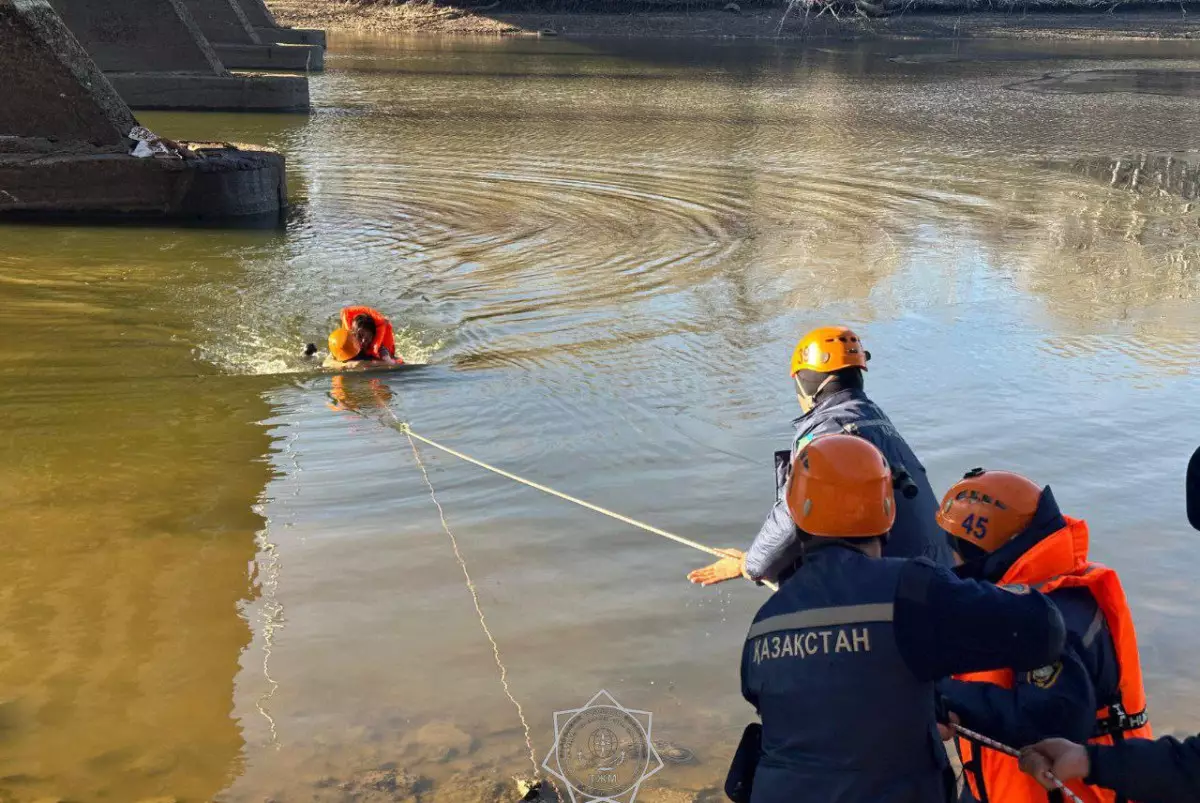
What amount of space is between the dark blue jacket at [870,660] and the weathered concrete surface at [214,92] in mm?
26676

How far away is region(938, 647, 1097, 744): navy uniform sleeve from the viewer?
315 cm

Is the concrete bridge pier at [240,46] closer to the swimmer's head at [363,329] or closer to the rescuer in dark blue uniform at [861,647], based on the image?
the swimmer's head at [363,329]

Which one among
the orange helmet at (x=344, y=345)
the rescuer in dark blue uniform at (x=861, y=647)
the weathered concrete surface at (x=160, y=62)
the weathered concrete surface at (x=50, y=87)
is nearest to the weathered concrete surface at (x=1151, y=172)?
the orange helmet at (x=344, y=345)

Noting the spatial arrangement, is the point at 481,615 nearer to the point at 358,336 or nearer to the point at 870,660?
the point at 870,660

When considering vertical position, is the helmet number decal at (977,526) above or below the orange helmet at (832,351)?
below

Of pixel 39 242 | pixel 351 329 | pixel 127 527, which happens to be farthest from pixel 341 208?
pixel 127 527

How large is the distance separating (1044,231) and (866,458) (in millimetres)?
14236

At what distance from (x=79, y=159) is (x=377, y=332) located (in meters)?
8.76

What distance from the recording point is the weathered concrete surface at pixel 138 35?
27.5 meters

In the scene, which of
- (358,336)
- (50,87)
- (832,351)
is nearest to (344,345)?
(358,336)

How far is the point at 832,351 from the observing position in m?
4.97

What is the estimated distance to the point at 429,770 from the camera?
4633 mm

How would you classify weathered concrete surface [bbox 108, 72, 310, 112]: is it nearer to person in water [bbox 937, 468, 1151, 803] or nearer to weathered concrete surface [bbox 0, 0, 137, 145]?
weathered concrete surface [bbox 0, 0, 137, 145]

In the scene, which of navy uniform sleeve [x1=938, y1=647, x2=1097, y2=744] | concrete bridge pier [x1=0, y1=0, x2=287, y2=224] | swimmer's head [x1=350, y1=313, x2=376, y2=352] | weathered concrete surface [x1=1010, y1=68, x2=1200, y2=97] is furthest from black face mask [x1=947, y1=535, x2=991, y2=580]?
weathered concrete surface [x1=1010, y1=68, x2=1200, y2=97]
